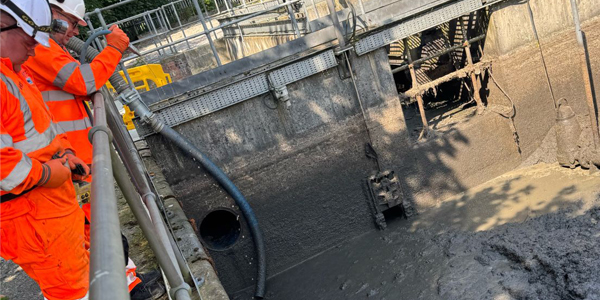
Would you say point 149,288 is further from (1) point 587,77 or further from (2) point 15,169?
(1) point 587,77

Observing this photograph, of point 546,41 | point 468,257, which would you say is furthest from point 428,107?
point 468,257

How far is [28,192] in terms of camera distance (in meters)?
2.40

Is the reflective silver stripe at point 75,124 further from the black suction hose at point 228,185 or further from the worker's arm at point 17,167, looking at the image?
the black suction hose at point 228,185

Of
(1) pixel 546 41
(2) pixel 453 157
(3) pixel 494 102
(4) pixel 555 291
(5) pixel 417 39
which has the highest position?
(5) pixel 417 39

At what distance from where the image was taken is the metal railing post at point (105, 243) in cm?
108

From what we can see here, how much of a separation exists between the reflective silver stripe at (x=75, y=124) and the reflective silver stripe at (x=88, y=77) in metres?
0.40

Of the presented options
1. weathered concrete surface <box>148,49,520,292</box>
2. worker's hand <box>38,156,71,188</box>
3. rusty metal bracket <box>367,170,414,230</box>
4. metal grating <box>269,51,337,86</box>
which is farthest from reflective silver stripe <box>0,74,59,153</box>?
rusty metal bracket <box>367,170,414,230</box>

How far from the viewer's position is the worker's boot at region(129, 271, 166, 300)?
10.9ft

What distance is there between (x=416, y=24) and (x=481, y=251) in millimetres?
3855

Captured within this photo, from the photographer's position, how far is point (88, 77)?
3.39 m

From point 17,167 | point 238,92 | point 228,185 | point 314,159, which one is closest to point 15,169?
point 17,167

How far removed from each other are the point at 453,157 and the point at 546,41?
2.63m

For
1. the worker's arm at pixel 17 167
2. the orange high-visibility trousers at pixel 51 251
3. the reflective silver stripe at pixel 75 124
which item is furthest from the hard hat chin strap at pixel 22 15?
the reflective silver stripe at pixel 75 124

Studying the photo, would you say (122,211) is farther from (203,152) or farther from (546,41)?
(546,41)
